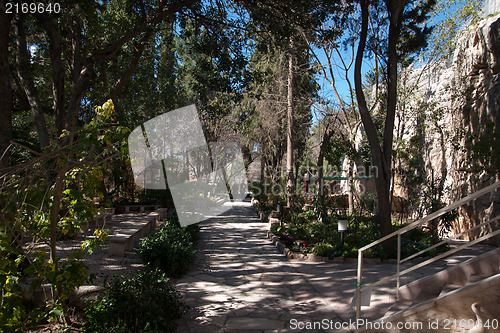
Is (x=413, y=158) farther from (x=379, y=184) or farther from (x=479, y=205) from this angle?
(x=379, y=184)

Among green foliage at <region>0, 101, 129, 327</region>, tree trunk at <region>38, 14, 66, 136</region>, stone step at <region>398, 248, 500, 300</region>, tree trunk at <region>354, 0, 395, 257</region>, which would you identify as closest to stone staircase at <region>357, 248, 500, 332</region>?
stone step at <region>398, 248, 500, 300</region>

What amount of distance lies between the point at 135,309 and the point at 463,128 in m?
10.4

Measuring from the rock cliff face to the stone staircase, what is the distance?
16.3ft

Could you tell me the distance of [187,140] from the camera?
2250 cm

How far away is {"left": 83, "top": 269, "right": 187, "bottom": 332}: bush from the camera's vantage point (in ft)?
12.6

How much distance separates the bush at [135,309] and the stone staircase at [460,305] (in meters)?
2.25

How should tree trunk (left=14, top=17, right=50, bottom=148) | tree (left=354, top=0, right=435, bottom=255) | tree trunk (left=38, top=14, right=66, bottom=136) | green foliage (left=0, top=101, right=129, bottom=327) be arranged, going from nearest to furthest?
green foliage (left=0, top=101, right=129, bottom=327), tree trunk (left=14, top=17, right=50, bottom=148), tree trunk (left=38, top=14, right=66, bottom=136), tree (left=354, top=0, right=435, bottom=255)

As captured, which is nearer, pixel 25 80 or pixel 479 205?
pixel 25 80

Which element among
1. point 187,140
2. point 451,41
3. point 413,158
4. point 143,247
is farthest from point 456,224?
point 187,140

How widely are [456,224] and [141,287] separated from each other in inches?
Result: 395

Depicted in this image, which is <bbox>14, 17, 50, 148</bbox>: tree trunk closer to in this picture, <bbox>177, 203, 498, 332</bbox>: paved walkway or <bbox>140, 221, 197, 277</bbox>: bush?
<bbox>140, 221, 197, 277</bbox>: bush

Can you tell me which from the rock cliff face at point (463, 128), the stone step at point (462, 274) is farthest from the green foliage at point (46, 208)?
the rock cliff face at point (463, 128)

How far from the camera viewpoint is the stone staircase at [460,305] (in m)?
3.10

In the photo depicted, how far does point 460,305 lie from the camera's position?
3271 millimetres
